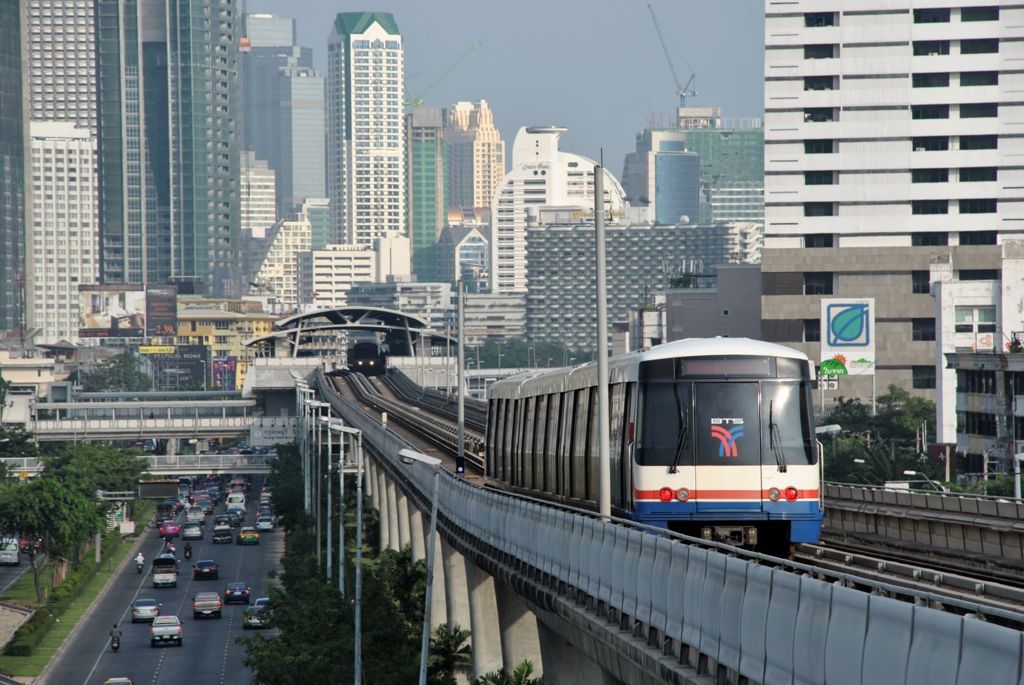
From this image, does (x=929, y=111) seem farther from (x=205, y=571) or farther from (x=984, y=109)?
(x=205, y=571)

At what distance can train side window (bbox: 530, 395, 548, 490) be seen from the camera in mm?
43384

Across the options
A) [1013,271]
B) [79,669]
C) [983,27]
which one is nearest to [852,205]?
[983,27]

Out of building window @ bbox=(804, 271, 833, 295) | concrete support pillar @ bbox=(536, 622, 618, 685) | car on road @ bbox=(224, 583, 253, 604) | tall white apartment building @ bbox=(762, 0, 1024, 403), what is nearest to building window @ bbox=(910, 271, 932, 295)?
tall white apartment building @ bbox=(762, 0, 1024, 403)

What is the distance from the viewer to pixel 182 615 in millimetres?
103812

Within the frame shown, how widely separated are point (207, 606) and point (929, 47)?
93847mm

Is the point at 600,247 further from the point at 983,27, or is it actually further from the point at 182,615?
the point at 983,27

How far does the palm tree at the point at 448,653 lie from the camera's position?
58.1 m

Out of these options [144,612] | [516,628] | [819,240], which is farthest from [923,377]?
[516,628]

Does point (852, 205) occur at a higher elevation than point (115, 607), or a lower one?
higher

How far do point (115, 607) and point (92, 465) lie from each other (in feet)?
176

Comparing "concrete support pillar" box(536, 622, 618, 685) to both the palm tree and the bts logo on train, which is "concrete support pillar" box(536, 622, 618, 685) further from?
the palm tree

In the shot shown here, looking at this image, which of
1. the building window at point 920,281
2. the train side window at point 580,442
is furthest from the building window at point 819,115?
the train side window at point 580,442

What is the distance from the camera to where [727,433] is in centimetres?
3200

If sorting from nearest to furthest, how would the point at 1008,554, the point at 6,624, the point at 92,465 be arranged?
the point at 1008,554, the point at 6,624, the point at 92,465
